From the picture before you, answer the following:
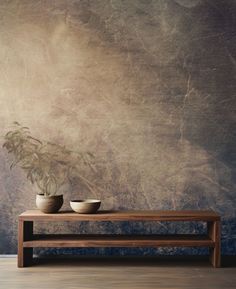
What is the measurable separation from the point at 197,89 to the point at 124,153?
90 cm

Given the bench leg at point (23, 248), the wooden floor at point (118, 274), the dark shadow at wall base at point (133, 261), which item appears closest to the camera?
the wooden floor at point (118, 274)

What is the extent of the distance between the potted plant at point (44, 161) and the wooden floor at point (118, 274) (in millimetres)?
710

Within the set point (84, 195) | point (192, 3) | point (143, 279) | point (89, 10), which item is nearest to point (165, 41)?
point (192, 3)

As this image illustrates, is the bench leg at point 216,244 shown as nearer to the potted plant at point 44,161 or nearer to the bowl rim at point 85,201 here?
the bowl rim at point 85,201

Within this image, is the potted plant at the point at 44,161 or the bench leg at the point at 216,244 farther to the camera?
the potted plant at the point at 44,161

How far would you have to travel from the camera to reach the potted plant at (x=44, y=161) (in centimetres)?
428

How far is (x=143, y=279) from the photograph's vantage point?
346 centimetres

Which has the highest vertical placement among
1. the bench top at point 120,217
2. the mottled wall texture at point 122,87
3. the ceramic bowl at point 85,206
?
the mottled wall texture at point 122,87

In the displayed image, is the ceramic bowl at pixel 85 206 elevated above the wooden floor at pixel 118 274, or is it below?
above

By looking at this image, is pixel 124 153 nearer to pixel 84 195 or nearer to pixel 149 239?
pixel 84 195

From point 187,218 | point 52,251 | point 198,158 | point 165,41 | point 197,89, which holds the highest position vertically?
point 165,41

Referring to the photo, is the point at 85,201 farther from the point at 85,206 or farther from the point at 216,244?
the point at 216,244

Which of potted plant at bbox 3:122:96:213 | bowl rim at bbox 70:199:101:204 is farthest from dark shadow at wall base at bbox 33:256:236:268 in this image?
potted plant at bbox 3:122:96:213

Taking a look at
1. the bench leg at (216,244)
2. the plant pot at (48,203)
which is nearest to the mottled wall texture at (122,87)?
the plant pot at (48,203)
